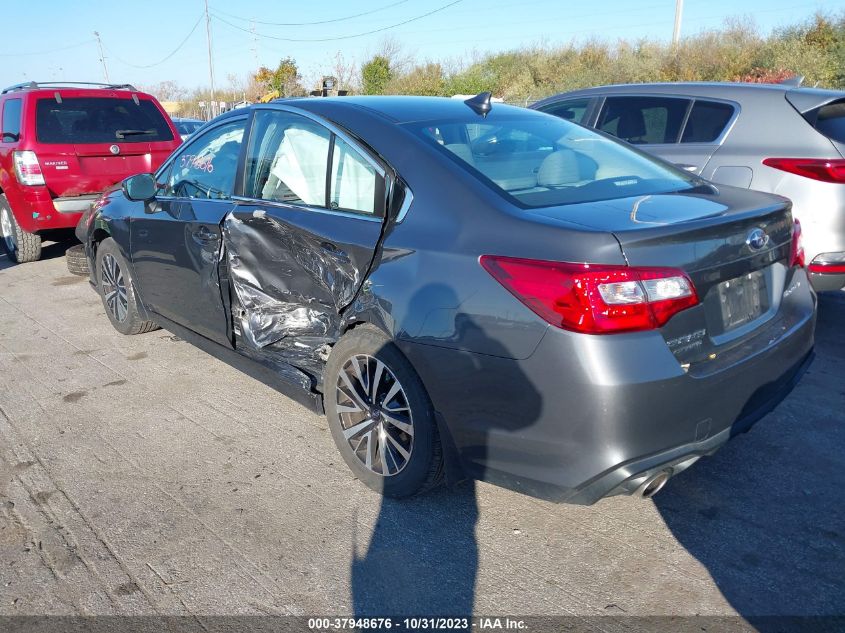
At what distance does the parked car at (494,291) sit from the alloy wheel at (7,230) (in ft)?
19.2

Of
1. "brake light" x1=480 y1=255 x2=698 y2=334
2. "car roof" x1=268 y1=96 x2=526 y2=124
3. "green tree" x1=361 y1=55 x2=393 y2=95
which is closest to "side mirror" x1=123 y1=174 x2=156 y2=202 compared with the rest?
"car roof" x1=268 y1=96 x2=526 y2=124

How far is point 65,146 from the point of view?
27.1ft

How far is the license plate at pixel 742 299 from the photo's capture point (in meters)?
2.81

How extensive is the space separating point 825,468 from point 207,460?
9.87ft

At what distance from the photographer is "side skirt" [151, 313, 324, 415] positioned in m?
3.76

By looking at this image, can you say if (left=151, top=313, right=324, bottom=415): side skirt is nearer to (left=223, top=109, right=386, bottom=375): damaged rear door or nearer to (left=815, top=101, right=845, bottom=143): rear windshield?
(left=223, top=109, right=386, bottom=375): damaged rear door

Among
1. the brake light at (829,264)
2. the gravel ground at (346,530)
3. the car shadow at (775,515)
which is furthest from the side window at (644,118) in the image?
the car shadow at (775,515)

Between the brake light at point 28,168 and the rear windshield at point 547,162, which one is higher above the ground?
the rear windshield at point 547,162

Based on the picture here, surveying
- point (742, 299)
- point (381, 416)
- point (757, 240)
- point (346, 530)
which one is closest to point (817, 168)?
point (757, 240)

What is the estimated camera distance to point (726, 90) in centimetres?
578

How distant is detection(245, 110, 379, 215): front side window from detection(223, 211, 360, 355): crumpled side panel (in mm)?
194

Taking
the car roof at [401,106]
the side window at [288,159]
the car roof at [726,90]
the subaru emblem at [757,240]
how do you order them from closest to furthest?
the subaru emblem at [757,240] → the car roof at [401,106] → the side window at [288,159] → the car roof at [726,90]

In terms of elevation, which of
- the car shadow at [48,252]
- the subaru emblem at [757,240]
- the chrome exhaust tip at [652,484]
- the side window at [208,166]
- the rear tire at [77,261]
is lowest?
the car shadow at [48,252]

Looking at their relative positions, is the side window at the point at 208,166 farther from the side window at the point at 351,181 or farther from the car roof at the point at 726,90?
the car roof at the point at 726,90
